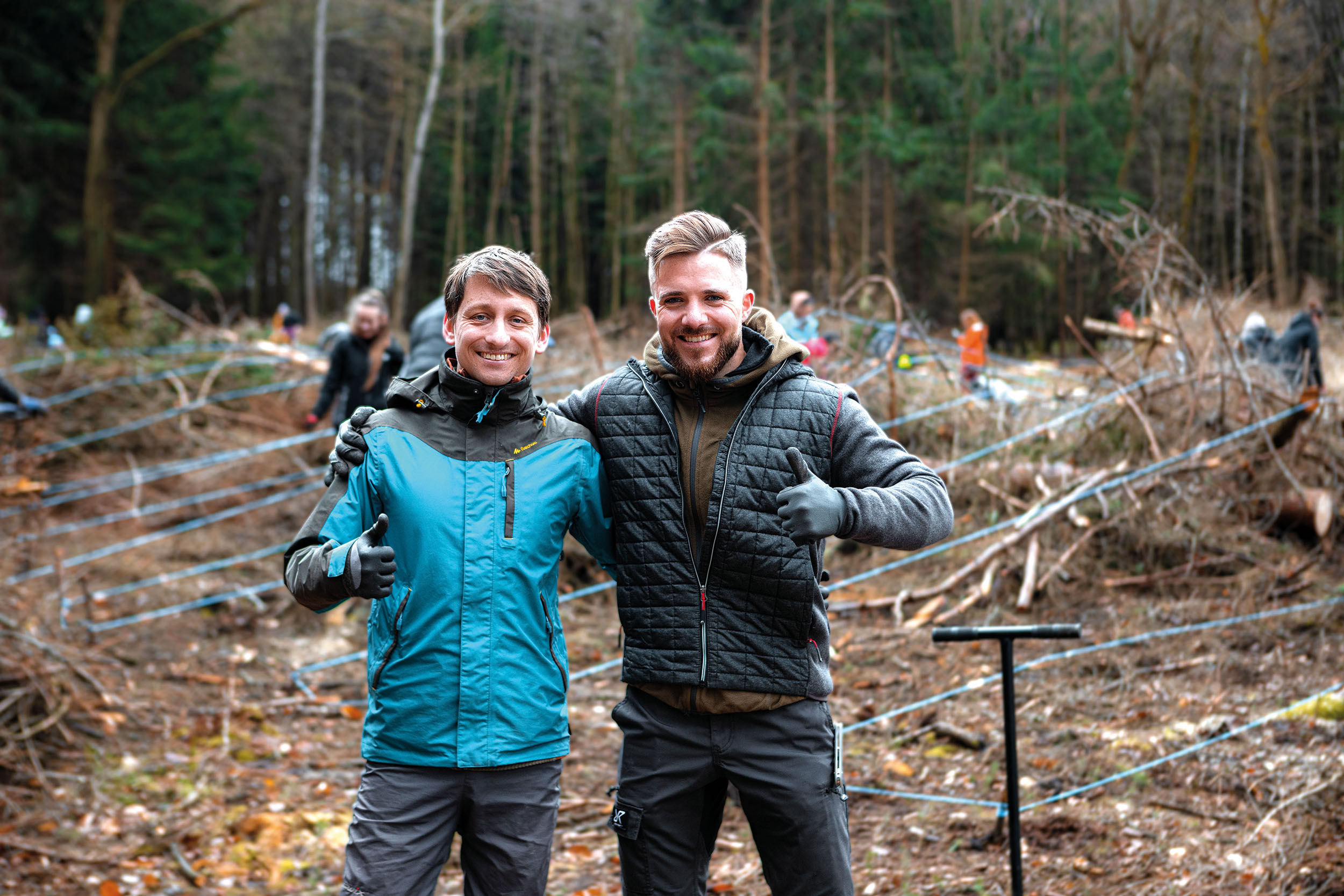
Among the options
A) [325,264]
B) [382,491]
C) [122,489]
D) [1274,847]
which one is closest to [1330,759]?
[1274,847]

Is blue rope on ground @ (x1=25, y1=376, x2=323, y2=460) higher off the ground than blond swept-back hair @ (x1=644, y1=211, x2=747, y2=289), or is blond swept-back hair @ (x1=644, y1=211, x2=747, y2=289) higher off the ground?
blond swept-back hair @ (x1=644, y1=211, x2=747, y2=289)

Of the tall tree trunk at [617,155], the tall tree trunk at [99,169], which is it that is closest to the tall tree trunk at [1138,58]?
the tall tree trunk at [617,155]

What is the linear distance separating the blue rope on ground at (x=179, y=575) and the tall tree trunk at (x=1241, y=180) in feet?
71.1

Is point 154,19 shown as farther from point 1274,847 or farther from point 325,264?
point 1274,847

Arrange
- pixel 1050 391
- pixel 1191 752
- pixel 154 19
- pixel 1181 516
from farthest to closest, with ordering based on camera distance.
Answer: pixel 154 19, pixel 1050 391, pixel 1181 516, pixel 1191 752

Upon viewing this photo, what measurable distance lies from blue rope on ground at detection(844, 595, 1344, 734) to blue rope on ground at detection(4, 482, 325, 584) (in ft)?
17.1

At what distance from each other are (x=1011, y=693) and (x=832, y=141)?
64.6 ft

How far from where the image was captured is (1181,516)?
5965 mm

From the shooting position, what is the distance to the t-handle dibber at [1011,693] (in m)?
2.48

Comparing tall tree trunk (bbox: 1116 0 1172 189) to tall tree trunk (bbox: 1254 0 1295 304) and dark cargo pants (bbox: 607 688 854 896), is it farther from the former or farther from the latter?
dark cargo pants (bbox: 607 688 854 896)

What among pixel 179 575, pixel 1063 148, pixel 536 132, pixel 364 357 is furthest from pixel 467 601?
pixel 536 132

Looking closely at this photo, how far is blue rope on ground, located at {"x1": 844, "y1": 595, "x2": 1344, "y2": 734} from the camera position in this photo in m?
4.74

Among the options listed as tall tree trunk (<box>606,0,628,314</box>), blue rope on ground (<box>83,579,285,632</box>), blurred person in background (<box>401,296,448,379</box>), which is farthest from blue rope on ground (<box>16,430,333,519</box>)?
tall tree trunk (<box>606,0,628,314</box>)

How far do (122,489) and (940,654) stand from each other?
7.13m
